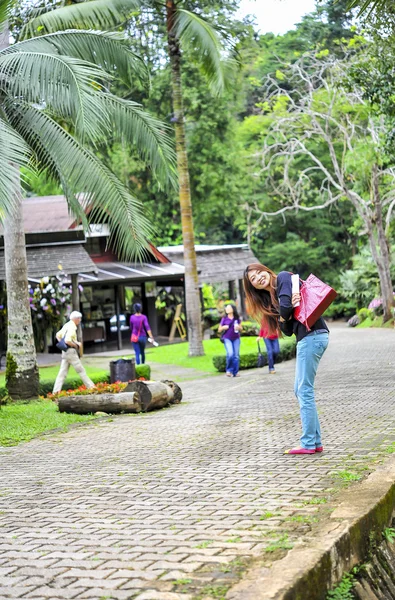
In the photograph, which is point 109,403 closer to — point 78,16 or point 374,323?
point 78,16

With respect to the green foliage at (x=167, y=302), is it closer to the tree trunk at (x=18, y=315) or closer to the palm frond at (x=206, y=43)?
the palm frond at (x=206, y=43)

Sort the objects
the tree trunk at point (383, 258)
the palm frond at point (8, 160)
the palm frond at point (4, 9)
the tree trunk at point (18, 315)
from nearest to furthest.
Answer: the palm frond at point (8, 160), the palm frond at point (4, 9), the tree trunk at point (18, 315), the tree trunk at point (383, 258)

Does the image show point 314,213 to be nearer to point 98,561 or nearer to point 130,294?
point 130,294

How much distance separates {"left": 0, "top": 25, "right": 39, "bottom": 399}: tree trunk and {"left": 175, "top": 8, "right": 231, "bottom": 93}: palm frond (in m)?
6.97

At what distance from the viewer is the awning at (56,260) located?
2685 cm

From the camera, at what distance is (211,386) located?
752 inches

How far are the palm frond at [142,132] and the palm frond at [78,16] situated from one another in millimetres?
2995

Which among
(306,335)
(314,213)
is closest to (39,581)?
(306,335)

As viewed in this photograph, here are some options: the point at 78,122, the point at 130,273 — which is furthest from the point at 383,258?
the point at 78,122

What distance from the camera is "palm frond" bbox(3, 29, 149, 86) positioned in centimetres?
1456

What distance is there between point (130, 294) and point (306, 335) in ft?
93.9

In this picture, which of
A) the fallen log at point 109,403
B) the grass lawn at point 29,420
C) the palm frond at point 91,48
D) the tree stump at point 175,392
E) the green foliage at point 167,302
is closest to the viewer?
the grass lawn at point 29,420

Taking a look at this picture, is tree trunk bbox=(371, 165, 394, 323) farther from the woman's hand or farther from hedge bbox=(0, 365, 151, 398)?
the woman's hand

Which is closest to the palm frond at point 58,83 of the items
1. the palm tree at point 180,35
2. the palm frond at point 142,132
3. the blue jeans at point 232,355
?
the palm frond at point 142,132
